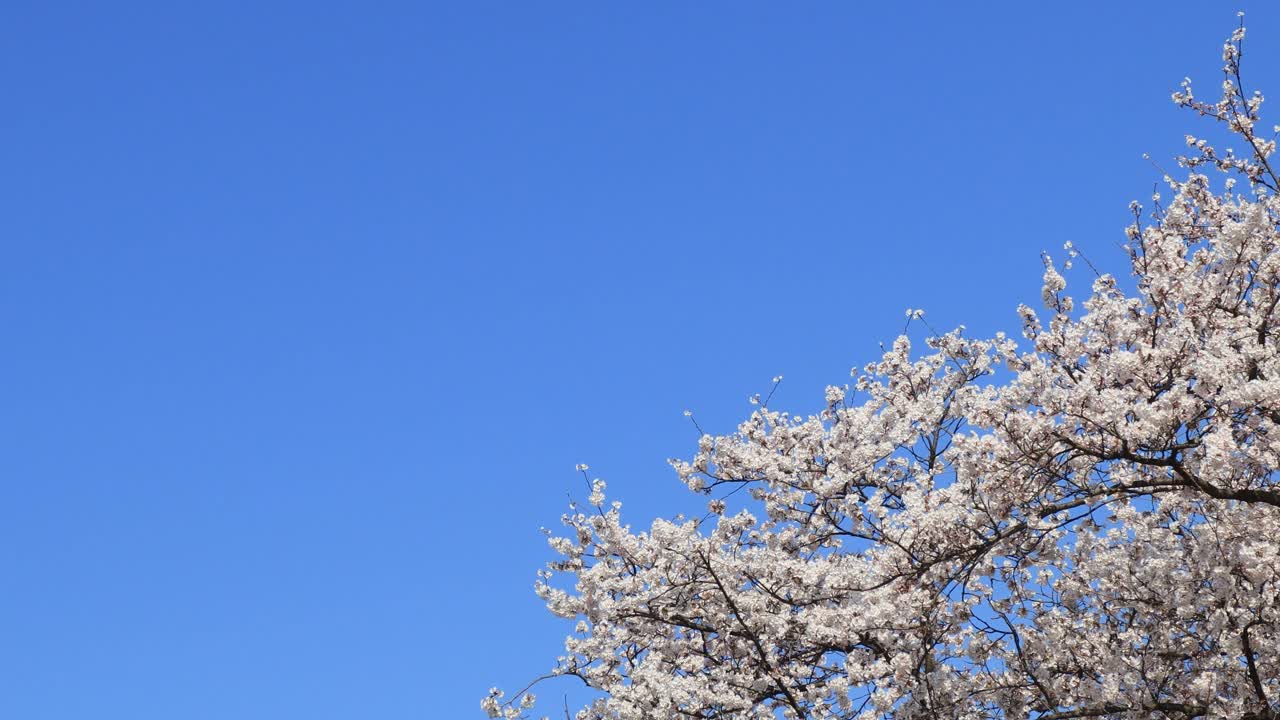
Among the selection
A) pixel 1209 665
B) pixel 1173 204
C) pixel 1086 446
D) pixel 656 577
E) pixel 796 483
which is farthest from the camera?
pixel 796 483

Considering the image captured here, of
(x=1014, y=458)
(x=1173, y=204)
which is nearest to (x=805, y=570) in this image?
(x=1014, y=458)

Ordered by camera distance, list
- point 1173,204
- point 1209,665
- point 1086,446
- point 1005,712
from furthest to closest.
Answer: point 1173,204
point 1005,712
point 1209,665
point 1086,446

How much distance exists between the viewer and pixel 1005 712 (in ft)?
41.2

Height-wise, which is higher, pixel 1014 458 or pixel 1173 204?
pixel 1173 204

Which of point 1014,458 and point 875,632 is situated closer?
point 1014,458

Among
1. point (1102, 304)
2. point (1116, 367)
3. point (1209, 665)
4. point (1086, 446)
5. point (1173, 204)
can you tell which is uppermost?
point (1173, 204)

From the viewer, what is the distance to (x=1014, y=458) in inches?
408

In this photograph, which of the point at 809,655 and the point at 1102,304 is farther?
the point at 809,655

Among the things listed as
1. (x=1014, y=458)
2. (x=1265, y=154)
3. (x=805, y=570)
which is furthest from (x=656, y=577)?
(x=1265, y=154)

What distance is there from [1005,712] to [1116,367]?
383 centimetres

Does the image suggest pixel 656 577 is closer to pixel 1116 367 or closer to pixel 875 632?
pixel 875 632

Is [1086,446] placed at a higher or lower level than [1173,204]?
lower

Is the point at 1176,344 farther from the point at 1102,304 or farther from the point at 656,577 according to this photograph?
the point at 656,577

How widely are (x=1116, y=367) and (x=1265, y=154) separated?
308 centimetres
